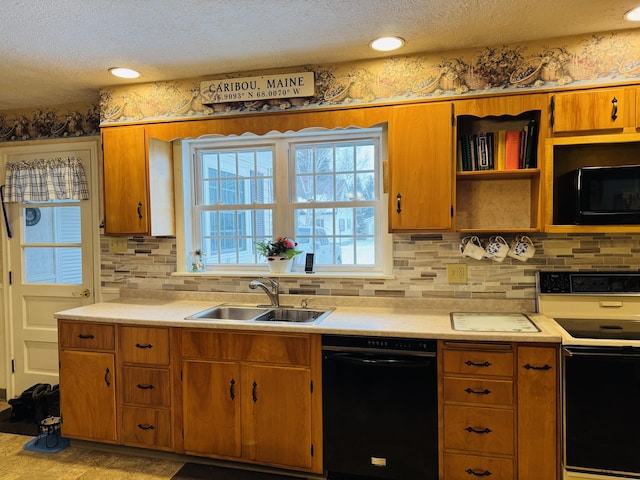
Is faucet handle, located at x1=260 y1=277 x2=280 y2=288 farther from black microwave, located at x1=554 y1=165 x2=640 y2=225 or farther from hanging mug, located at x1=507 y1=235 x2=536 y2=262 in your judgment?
black microwave, located at x1=554 y1=165 x2=640 y2=225

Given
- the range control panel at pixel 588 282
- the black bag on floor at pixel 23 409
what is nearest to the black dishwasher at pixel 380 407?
the range control panel at pixel 588 282

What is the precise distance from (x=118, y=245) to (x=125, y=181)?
22.5 inches

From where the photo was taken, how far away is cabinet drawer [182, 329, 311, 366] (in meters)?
Result: 2.31

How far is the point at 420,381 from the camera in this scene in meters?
2.16

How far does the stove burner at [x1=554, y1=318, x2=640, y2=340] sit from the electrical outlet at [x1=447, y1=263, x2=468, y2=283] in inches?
21.1

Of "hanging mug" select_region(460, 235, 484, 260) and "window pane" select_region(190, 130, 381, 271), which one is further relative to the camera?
"window pane" select_region(190, 130, 381, 271)

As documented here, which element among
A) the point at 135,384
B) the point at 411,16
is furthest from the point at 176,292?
the point at 411,16

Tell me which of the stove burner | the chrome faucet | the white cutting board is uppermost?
the chrome faucet

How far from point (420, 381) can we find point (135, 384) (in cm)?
164

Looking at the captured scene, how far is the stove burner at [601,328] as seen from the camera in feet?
6.66

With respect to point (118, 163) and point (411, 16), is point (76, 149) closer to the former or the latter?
point (118, 163)

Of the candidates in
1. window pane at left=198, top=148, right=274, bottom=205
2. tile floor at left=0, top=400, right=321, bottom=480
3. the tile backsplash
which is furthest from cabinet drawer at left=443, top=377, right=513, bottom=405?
window pane at left=198, top=148, right=274, bottom=205

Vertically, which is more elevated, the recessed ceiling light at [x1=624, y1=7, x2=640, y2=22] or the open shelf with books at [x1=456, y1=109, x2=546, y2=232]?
the recessed ceiling light at [x1=624, y1=7, x2=640, y2=22]

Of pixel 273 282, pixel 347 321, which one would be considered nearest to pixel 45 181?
pixel 273 282
